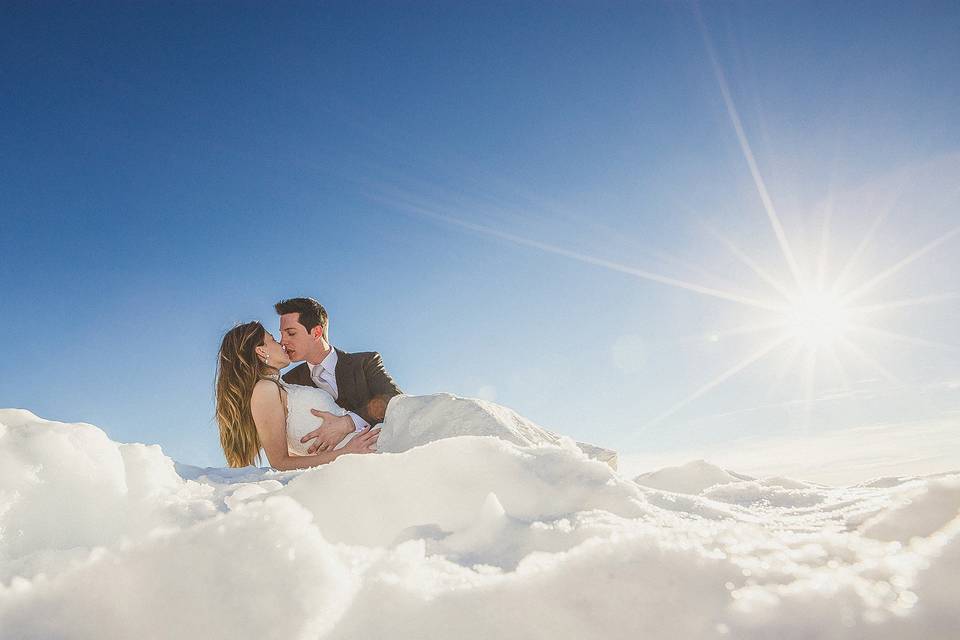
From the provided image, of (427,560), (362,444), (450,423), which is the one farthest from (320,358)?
(427,560)

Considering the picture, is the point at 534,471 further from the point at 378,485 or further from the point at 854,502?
the point at 854,502

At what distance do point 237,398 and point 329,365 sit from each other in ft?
5.38

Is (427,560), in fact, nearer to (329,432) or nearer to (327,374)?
(329,432)

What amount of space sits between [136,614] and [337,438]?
17.1 feet

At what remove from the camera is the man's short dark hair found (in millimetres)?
8180

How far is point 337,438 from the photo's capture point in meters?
6.38

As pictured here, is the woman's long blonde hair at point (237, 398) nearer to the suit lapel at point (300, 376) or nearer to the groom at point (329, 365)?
the groom at point (329, 365)

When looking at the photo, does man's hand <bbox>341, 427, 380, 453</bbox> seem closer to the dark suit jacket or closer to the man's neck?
the dark suit jacket

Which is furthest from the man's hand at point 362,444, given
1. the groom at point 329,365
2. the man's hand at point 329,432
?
the groom at point 329,365

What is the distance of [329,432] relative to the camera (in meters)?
6.38

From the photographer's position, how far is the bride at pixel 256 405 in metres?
6.46

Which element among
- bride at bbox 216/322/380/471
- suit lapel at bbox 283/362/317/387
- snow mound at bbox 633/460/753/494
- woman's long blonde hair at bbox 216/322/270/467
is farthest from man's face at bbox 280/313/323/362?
snow mound at bbox 633/460/753/494

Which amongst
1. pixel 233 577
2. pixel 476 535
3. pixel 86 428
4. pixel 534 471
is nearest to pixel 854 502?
pixel 534 471

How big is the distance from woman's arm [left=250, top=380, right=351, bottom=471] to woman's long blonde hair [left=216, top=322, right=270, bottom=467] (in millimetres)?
163
